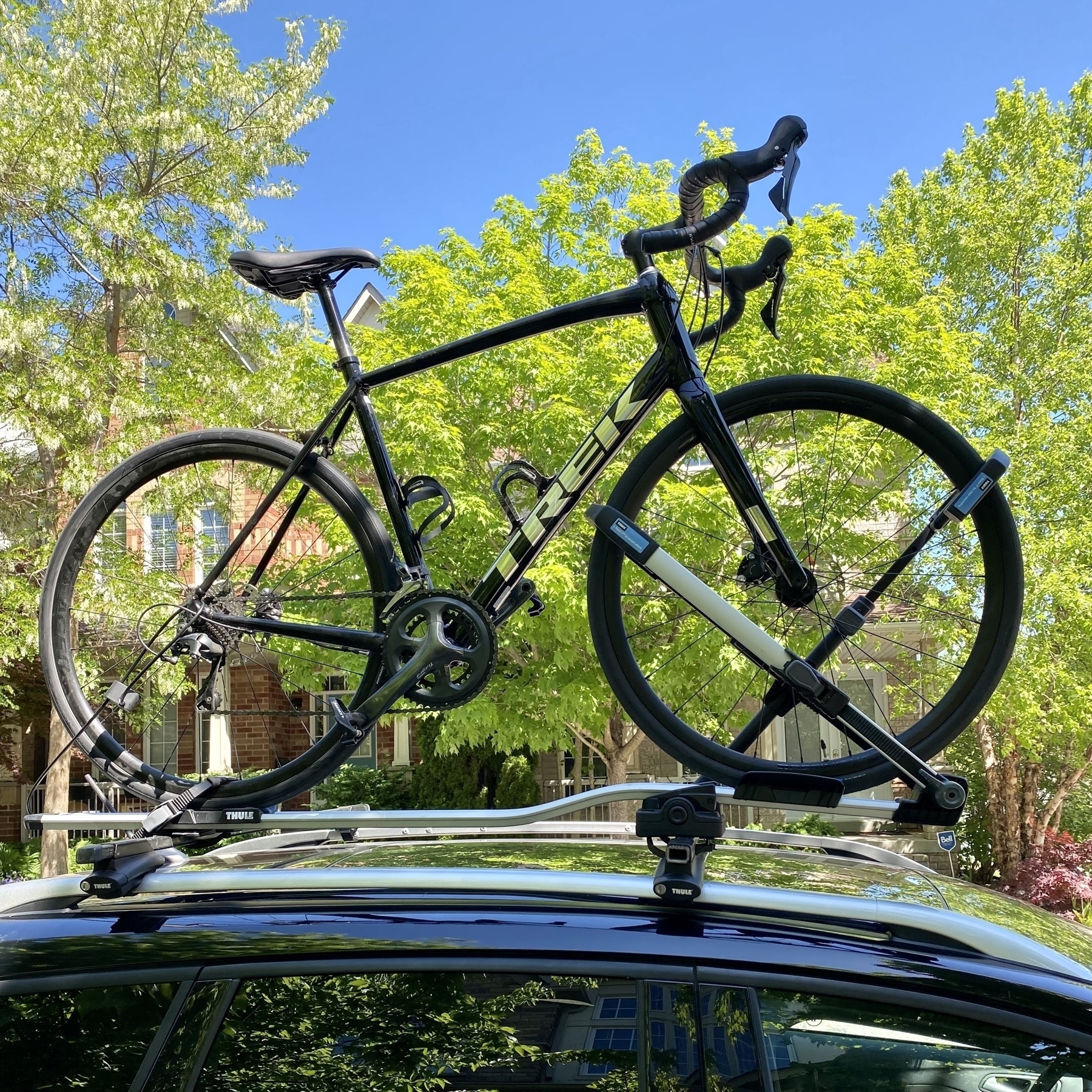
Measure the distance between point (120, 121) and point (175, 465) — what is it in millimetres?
11300

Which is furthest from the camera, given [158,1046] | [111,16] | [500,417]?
[111,16]

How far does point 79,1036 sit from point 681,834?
103 cm

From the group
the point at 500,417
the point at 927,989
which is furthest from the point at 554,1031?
the point at 500,417

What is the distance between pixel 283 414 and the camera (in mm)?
12430

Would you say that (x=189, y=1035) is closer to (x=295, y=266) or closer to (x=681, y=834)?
(x=681, y=834)

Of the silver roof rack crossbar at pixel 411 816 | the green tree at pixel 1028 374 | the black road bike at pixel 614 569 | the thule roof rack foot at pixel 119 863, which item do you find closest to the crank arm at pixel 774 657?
the black road bike at pixel 614 569

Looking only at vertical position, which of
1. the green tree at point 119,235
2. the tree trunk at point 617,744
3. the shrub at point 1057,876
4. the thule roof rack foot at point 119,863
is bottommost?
the shrub at point 1057,876

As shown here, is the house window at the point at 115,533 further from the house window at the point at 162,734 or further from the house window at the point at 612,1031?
the house window at the point at 162,734

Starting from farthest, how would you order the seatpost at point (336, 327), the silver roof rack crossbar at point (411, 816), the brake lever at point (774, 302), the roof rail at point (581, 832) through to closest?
the seatpost at point (336, 327) < the brake lever at point (774, 302) < the roof rail at point (581, 832) < the silver roof rack crossbar at point (411, 816)

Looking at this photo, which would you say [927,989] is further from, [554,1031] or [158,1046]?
[158,1046]

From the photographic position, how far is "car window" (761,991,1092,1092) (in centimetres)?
145

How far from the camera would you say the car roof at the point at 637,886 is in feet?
5.28

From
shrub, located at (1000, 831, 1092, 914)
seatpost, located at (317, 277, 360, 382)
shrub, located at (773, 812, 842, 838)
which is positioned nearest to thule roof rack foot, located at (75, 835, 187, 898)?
seatpost, located at (317, 277, 360, 382)

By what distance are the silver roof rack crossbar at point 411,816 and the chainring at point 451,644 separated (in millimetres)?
363
